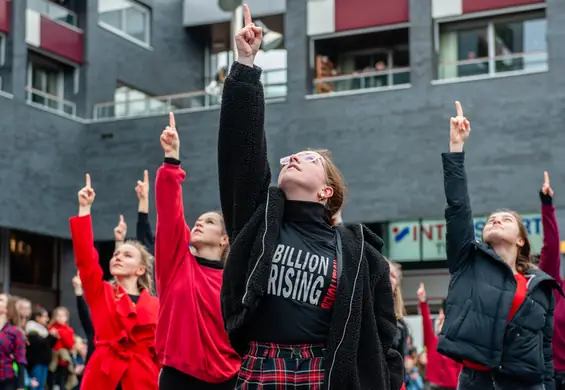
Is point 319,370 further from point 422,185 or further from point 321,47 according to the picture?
point 321,47

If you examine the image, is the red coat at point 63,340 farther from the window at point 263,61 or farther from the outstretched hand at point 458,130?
the outstretched hand at point 458,130

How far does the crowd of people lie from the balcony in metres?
17.2

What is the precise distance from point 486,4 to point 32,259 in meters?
13.7

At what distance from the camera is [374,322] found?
4645mm

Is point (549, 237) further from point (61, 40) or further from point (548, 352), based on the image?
point (61, 40)

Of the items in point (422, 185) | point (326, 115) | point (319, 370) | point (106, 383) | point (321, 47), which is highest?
point (321, 47)

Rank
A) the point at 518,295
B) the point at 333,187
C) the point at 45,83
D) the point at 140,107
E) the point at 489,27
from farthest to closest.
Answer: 1. the point at 140,107
2. the point at 45,83
3. the point at 489,27
4. the point at 518,295
5. the point at 333,187

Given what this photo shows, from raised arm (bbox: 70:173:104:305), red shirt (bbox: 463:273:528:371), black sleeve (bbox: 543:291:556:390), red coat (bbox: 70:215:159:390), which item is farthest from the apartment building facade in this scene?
raised arm (bbox: 70:173:104:305)

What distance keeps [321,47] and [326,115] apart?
2.27 metres

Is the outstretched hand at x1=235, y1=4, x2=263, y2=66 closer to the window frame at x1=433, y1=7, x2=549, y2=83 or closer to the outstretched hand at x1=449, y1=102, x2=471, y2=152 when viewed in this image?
the outstretched hand at x1=449, y1=102, x2=471, y2=152

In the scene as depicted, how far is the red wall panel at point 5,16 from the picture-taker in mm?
26359

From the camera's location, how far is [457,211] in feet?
22.2

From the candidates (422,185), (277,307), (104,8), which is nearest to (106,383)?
(277,307)

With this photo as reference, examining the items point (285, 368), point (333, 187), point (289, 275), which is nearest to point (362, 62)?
point (333, 187)
